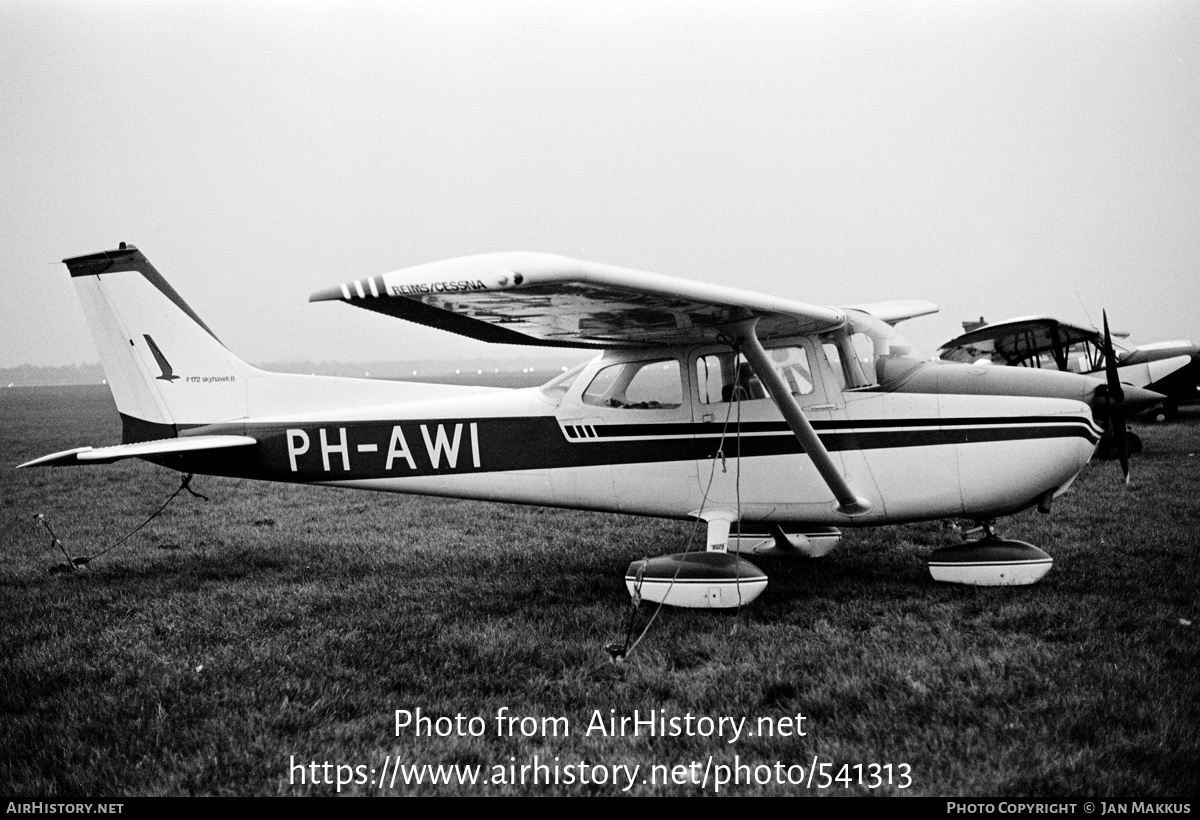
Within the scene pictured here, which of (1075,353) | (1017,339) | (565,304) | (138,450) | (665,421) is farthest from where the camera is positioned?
(1075,353)

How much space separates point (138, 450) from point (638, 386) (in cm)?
394

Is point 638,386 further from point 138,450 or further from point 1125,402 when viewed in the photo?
point 138,450

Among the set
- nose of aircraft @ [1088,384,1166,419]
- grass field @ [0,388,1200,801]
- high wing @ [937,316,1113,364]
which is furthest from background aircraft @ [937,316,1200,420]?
nose of aircraft @ [1088,384,1166,419]

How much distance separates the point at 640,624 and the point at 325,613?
225 centimetres

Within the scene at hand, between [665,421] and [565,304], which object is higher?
[565,304]

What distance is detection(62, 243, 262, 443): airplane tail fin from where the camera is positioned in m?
6.30

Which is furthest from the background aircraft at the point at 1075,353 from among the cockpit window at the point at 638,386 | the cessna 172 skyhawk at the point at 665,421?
the cockpit window at the point at 638,386

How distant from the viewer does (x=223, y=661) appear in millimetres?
4203

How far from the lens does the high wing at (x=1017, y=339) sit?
1205 centimetres

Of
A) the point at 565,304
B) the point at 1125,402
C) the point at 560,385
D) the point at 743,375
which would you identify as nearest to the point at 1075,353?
the point at 1125,402

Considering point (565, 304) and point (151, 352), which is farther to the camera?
point (151, 352)

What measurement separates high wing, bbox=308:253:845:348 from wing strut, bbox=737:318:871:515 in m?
0.18

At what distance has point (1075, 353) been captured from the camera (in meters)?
16.5

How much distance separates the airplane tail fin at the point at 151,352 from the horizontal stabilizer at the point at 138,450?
0.99ft
